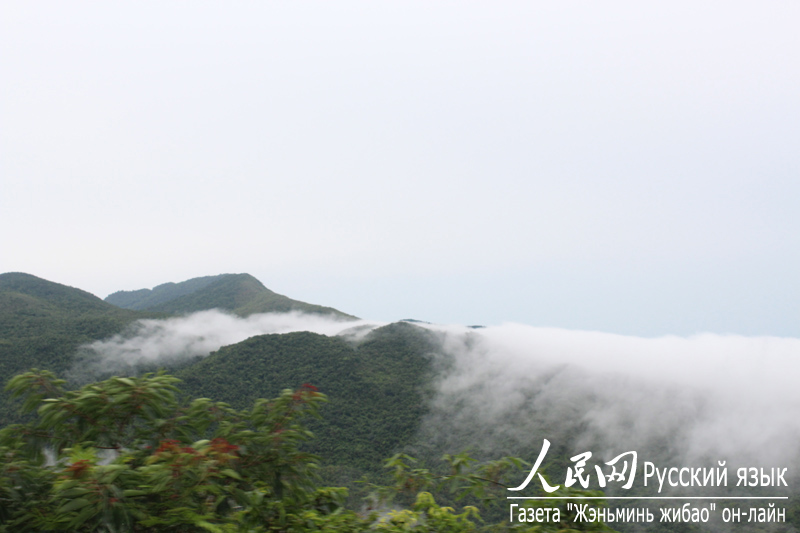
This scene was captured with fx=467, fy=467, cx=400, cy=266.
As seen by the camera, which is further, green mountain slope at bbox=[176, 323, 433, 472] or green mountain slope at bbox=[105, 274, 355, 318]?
green mountain slope at bbox=[105, 274, 355, 318]

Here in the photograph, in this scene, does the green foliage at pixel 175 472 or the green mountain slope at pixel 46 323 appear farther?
the green mountain slope at pixel 46 323

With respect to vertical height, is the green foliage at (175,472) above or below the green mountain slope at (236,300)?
below

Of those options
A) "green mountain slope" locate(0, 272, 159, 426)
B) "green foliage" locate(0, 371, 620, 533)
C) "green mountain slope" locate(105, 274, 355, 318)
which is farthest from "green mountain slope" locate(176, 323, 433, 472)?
"green foliage" locate(0, 371, 620, 533)

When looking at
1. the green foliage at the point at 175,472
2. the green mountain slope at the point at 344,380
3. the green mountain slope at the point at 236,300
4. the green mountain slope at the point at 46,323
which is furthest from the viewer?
the green mountain slope at the point at 236,300

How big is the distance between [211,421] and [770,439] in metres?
38.7

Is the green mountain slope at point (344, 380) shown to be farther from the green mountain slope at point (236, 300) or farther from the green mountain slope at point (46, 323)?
the green mountain slope at point (236, 300)

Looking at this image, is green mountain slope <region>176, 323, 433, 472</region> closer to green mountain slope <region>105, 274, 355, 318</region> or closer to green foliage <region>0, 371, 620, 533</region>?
green mountain slope <region>105, 274, 355, 318</region>

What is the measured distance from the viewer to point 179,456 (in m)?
2.13

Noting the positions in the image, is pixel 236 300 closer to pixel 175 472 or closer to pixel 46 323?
pixel 46 323

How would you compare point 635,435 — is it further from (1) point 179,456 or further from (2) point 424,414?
(1) point 179,456

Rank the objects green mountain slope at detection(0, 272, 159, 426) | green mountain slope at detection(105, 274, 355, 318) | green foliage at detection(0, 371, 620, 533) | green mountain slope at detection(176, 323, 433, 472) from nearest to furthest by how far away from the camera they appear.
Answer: green foliage at detection(0, 371, 620, 533) < green mountain slope at detection(176, 323, 433, 472) < green mountain slope at detection(0, 272, 159, 426) < green mountain slope at detection(105, 274, 355, 318)

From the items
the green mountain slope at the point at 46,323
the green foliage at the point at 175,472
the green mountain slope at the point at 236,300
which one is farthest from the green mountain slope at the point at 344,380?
the green foliage at the point at 175,472

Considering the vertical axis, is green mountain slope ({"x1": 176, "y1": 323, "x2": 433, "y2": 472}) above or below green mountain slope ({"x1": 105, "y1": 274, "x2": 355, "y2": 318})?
below

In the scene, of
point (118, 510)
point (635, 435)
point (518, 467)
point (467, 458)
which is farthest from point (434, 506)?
point (635, 435)
